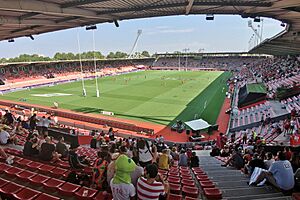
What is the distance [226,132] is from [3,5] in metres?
17.8

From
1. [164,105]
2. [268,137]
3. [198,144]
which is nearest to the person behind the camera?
[268,137]

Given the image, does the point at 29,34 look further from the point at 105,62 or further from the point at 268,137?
the point at 105,62

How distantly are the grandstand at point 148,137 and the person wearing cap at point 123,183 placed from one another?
0.05 feet

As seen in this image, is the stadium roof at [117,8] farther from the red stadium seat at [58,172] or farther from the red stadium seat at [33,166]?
the red stadium seat at [58,172]

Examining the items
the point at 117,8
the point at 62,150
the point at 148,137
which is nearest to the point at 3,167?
the point at 62,150

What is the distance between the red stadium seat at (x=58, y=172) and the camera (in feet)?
21.3

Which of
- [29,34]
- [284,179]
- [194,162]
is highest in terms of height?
[29,34]

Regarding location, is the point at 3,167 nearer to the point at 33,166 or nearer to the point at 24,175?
the point at 33,166

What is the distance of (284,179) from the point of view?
580 centimetres

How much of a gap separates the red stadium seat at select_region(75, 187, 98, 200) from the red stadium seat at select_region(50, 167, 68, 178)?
151cm

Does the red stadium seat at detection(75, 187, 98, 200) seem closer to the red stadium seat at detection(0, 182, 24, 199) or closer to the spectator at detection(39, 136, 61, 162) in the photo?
the red stadium seat at detection(0, 182, 24, 199)

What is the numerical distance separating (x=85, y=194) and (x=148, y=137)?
15347 millimetres

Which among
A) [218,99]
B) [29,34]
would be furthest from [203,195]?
[218,99]

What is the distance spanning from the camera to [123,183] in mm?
3998
